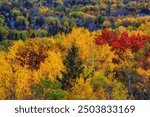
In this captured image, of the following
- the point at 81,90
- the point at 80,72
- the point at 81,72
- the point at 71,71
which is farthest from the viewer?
the point at 81,72

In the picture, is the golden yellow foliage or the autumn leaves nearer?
the golden yellow foliage

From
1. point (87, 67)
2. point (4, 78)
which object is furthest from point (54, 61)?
point (4, 78)

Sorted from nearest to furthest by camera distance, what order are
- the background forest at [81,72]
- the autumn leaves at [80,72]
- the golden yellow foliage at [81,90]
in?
1. the golden yellow foliage at [81,90]
2. the background forest at [81,72]
3. the autumn leaves at [80,72]

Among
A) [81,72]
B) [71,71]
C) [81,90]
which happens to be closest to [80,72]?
[81,72]

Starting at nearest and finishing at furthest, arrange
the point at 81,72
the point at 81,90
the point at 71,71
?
the point at 81,90 < the point at 71,71 < the point at 81,72

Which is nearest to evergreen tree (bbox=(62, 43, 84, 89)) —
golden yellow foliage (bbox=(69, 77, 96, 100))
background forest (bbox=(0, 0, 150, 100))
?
background forest (bbox=(0, 0, 150, 100))

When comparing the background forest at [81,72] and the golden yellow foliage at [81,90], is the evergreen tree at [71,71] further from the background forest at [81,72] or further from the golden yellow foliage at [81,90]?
the golden yellow foliage at [81,90]

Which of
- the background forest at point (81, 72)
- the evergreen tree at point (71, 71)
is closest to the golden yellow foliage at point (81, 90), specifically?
the background forest at point (81, 72)

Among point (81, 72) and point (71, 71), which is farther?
point (81, 72)

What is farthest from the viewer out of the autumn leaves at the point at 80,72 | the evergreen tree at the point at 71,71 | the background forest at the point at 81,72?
the evergreen tree at the point at 71,71

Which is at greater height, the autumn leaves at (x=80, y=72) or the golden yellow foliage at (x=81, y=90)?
the golden yellow foliage at (x=81, y=90)

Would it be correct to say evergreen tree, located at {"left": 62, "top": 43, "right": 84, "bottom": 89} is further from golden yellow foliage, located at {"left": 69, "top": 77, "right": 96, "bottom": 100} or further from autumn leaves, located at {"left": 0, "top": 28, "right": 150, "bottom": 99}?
golden yellow foliage, located at {"left": 69, "top": 77, "right": 96, "bottom": 100}

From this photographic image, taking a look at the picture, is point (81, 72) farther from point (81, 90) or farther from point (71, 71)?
point (81, 90)

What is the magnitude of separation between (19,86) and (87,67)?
20127mm
